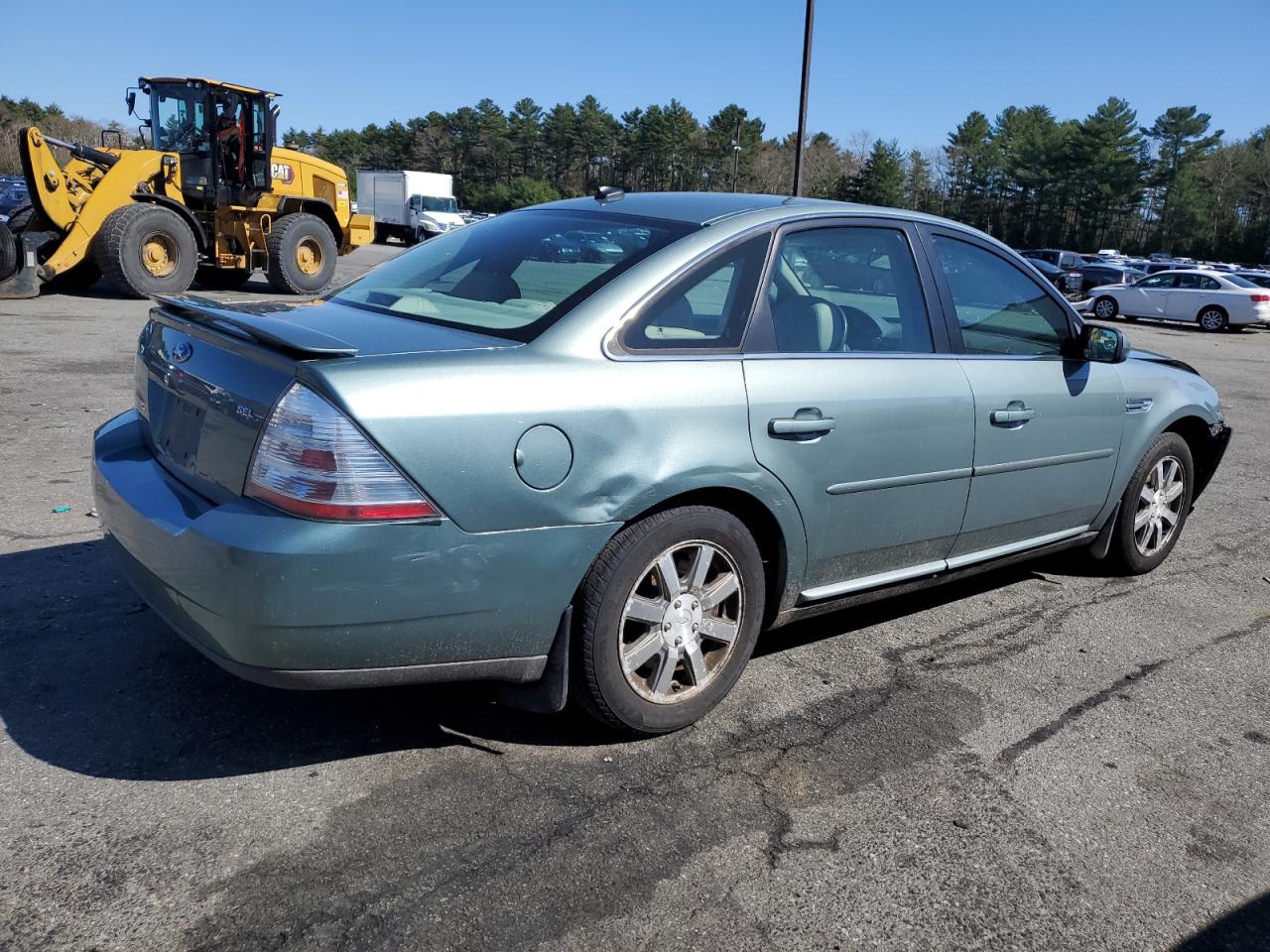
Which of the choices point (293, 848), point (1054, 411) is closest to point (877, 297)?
point (1054, 411)

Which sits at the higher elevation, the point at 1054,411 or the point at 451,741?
the point at 1054,411

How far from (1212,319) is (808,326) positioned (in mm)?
26139

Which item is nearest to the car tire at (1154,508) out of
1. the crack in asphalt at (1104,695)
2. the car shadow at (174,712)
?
the crack in asphalt at (1104,695)

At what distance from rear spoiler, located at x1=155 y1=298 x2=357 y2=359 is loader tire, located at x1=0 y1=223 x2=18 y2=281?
489 inches

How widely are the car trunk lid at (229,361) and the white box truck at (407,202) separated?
4381 centimetres

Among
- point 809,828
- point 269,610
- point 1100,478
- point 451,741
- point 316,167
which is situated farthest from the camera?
point 316,167

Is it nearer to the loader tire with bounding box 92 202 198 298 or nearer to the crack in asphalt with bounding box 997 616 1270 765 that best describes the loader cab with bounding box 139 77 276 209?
the loader tire with bounding box 92 202 198 298

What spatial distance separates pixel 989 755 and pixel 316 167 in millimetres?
16561

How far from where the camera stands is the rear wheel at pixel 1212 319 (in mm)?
25125

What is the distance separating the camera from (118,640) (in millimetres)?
3621

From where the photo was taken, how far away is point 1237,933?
245cm

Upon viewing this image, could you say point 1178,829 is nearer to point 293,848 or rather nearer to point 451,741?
point 451,741

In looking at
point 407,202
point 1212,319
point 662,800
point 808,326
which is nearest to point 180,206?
point 808,326

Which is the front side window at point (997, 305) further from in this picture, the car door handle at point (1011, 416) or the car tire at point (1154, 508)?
the car tire at point (1154, 508)
